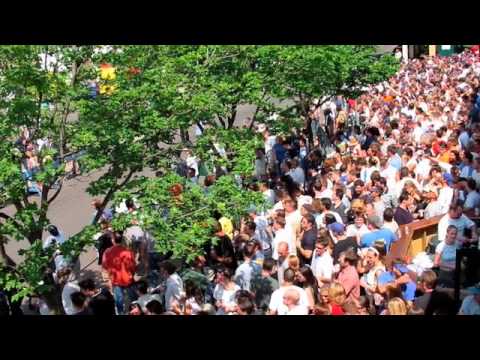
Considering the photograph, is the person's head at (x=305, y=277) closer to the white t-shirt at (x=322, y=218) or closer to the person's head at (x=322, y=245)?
the person's head at (x=322, y=245)

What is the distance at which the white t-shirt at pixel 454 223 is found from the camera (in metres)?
8.28

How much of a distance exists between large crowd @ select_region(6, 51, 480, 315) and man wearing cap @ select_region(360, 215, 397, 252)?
0.01m

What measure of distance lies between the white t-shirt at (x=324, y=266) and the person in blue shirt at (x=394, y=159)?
4174 millimetres

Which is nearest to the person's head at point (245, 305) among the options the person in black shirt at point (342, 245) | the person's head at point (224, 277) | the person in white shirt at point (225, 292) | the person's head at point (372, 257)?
the person in white shirt at point (225, 292)

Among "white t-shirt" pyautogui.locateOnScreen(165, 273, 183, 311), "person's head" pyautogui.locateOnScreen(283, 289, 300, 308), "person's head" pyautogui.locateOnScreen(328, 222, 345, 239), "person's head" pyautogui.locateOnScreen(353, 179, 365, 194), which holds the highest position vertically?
"person's head" pyautogui.locateOnScreen(353, 179, 365, 194)

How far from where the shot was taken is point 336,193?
1031 cm

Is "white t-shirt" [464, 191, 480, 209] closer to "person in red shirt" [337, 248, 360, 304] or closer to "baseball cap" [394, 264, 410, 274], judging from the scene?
"baseball cap" [394, 264, 410, 274]

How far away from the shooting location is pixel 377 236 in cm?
834

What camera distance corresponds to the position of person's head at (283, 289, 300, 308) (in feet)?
22.2

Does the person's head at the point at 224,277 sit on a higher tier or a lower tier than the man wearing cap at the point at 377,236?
lower

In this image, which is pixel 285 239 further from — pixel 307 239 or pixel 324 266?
pixel 324 266

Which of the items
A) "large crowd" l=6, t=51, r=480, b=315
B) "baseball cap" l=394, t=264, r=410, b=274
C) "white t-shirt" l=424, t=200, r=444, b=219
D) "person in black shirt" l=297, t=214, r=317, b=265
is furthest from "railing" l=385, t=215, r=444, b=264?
"person in black shirt" l=297, t=214, r=317, b=265

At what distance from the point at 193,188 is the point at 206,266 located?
1769 millimetres
